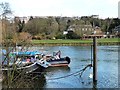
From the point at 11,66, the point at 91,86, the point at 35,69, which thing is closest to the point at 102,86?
the point at 91,86

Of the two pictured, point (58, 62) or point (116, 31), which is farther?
point (116, 31)

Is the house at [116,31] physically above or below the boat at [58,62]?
below

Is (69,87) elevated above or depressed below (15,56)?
below

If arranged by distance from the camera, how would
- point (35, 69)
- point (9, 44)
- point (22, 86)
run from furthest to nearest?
point (35, 69), point (22, 86), point (9, 44)

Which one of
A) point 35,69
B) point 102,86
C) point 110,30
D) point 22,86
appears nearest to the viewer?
point 22,86

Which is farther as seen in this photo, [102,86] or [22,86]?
[102,86]

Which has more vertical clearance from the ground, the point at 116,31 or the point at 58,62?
the point at 58,62

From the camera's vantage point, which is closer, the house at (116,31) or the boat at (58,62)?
the boat at (58,62)

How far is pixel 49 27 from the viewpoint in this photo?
85.4 metres

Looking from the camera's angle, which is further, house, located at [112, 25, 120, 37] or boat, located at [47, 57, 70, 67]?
house, located at [112, 25, 120, 37]

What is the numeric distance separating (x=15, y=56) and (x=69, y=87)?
292 inches

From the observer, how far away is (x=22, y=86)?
13320mm

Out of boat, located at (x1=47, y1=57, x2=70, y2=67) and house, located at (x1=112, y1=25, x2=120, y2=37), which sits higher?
boat, located at (x1=47, y1=57, x2=70, y2=67)

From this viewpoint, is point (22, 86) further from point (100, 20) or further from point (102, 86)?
point (100, 20)
